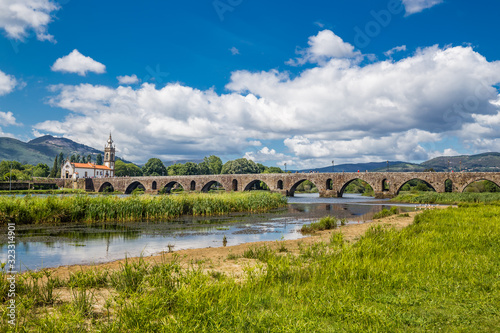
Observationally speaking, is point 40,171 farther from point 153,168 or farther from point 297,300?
point 297,300

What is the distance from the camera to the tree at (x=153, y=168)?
145 m

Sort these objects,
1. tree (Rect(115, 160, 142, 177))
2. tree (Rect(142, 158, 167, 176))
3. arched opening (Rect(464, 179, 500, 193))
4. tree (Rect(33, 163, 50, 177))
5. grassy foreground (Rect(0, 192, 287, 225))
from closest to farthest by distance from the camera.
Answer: grassy foreground (Rect(0, 192, 287, 225)), arched opening (Rect(464, 179, 500, 193)), tree (Rect(33, 163, 50, 177)), tree (Rect(142, 158, 167, 176)), tree (Rect(115, 160, 142, 177))

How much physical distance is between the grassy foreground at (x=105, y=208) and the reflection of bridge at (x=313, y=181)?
46.0 meters

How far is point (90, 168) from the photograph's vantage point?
5177 inches

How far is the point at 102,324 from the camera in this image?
15.5 ft

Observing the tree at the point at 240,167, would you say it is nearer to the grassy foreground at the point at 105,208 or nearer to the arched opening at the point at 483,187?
the arched opening at the point at 483,187

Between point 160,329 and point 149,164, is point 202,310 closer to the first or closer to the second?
point 160,329

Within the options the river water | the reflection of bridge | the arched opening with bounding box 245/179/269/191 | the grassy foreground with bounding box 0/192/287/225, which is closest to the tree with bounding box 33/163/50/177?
the reflection of bridge

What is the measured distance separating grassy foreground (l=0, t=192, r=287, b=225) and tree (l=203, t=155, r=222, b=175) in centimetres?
13291

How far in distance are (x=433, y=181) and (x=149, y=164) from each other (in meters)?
114

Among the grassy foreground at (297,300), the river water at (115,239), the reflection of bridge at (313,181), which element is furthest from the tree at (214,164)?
the grassy foreground at (297,300)

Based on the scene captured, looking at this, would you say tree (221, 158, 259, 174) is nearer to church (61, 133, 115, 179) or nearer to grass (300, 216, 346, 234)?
church (61, 133, 115, 179)

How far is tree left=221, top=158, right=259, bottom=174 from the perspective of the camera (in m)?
136

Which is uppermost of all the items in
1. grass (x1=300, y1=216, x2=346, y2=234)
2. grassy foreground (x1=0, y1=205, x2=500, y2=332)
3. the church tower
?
Answer: the church tower
